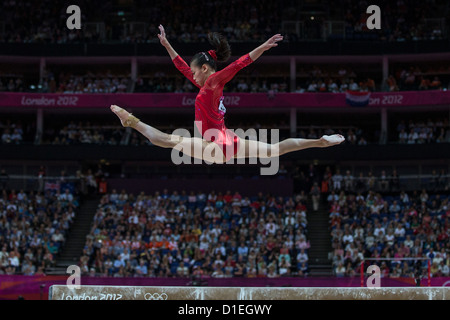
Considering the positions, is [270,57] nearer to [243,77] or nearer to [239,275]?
[243,77]

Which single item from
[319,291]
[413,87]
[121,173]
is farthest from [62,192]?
[319,291]

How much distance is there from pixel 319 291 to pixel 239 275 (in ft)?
42.1

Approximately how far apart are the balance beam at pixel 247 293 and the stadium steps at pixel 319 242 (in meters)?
13.2

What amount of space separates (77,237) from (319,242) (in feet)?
34.8

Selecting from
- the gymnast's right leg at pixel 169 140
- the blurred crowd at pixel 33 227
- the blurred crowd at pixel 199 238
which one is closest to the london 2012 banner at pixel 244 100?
the blurred crowd at pixel 33 227

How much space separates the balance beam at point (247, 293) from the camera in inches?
349

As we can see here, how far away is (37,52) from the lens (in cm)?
3194

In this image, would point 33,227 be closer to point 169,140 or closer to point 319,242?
point 319,242

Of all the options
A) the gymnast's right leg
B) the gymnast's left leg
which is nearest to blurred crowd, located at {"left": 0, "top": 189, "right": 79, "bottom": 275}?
the gymnast's right leg

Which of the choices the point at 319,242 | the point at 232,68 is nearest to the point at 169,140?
the point at 232,68

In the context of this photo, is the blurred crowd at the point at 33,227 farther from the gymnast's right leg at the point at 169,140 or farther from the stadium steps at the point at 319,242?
the gymnast's right leg at the point at 169,140

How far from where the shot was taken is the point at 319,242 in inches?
1023

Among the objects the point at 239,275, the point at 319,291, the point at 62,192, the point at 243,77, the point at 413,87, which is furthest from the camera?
the point at 243,77

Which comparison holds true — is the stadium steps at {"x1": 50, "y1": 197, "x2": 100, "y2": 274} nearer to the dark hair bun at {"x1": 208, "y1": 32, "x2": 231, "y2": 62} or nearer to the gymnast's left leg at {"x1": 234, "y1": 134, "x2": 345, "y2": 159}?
the gymnast's left leg at {"x1": 234, "y1": 134, "x2": 345, "y2": 159}
